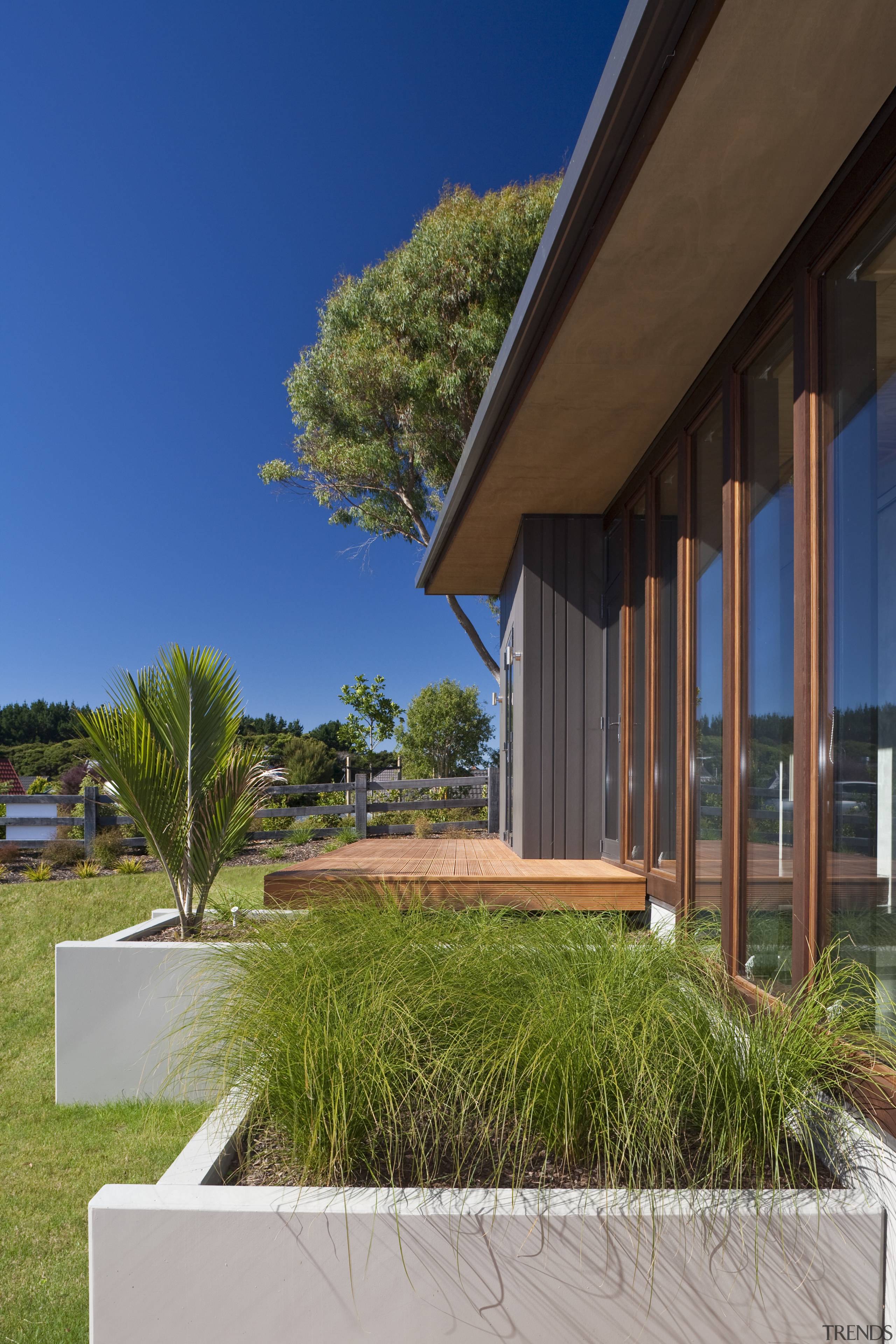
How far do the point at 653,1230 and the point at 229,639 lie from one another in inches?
1321

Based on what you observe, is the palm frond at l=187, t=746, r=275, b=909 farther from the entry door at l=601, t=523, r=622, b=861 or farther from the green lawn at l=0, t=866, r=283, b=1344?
the entry door at l=601, t=523, r=622, b=861

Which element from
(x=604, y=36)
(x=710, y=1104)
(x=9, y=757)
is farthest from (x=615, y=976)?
(x=9, y=757)

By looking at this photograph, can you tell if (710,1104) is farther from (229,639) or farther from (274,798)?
(229,639)

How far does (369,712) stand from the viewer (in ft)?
62.1

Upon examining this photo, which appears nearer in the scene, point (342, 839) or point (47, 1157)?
point (47, 1157)

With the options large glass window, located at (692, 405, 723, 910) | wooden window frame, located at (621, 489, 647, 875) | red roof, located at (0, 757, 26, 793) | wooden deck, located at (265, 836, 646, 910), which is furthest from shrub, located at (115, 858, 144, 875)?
red roof, located at (0, 757, 26, 793)

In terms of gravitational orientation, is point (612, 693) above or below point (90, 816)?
above

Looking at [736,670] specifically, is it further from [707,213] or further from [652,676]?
[707,213]

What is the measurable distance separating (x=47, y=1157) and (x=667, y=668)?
3.47 metres

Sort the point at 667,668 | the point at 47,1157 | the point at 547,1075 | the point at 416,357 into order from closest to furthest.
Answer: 1. the point at 547,1075
2. the point at 47,1157
3. the point at 667,668
4. the point at 416,357

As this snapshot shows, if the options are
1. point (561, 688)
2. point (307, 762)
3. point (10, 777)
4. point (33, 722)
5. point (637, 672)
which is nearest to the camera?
point (637, 672)

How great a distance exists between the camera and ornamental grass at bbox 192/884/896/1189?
199 cm

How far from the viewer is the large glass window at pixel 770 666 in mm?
2893

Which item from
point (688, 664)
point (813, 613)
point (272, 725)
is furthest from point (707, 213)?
point (272, 725)
